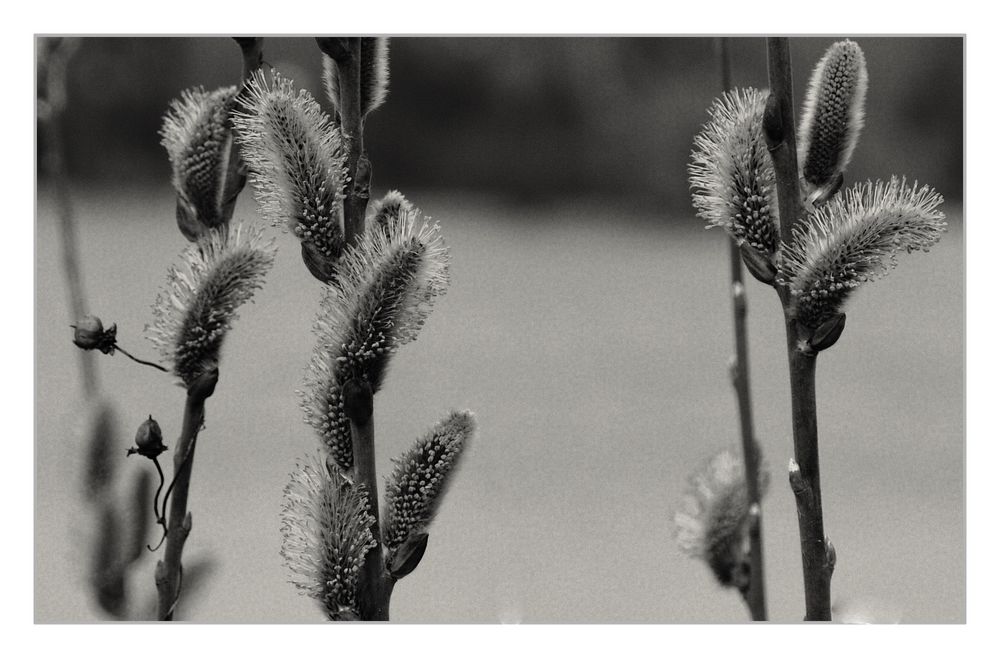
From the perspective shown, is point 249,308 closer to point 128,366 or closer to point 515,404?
point 128,366

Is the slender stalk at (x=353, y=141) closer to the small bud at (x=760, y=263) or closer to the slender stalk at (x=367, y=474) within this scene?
the slender stalk at (x=367, y=474)

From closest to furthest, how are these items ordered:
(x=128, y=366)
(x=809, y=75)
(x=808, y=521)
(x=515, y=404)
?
(x=808, y=521) → (x=809, y=75) → (x=128, y=366) → (x=515, y=404)

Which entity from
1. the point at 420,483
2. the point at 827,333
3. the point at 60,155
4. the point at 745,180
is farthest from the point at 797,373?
the point at 60,155

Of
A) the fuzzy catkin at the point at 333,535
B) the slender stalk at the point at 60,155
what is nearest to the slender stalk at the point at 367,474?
the fuzzy catkin at the point at 333,535

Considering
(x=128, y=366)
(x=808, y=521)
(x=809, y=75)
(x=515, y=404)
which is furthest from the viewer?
(x=515, y=404)

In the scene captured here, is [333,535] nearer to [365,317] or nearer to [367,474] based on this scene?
[367,474]

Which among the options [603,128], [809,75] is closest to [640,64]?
[603,128]
